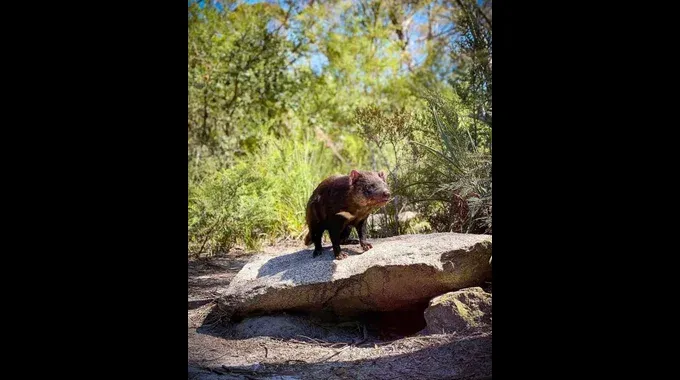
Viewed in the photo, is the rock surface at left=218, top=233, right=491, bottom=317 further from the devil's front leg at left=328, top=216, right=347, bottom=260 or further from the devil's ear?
the devil's ear

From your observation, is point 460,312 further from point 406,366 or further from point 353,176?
point 353,176

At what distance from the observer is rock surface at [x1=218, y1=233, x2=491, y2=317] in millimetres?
3551

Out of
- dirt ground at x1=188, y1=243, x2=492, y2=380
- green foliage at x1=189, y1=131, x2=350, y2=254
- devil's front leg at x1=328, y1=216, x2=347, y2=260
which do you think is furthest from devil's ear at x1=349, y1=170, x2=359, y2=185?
green foliage at x1=189, y1=131, x2=350, y2=254

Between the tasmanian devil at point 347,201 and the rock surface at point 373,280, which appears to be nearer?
the rock surface at point 373,280

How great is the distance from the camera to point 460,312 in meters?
3.29

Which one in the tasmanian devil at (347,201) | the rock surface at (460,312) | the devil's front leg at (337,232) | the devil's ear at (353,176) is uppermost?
the devil's ear at (353,176)

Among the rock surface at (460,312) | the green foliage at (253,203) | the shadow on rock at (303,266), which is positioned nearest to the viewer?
the rock surface at (460,312)

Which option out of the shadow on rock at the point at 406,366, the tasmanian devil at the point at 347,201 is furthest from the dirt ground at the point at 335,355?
the tasmanian devil at the point at 347,201

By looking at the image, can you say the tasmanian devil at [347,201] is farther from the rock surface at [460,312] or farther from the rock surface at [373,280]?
the rock surface at [460,312]

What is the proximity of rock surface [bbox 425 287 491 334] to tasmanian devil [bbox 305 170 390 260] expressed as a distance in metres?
0.77

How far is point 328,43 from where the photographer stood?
30.8 ft

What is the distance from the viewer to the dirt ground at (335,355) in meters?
2.71

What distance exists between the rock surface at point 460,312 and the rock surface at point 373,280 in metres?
0.16
